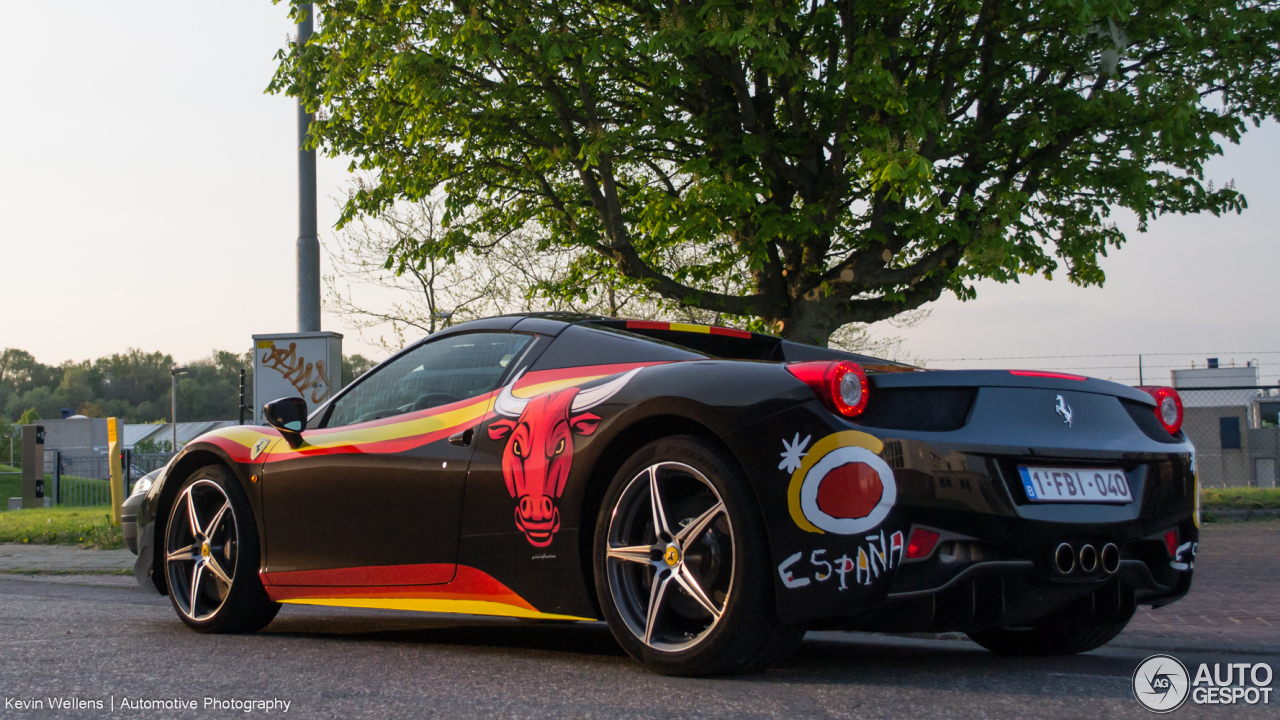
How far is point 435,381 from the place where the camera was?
4.59m

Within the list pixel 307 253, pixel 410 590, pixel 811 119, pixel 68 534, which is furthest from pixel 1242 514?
pixel 68 534

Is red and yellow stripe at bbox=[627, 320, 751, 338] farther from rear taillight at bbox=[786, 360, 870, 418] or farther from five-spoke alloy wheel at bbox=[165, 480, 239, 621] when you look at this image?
five-spoke alloy wheel at bbox=[165, 480, 239, 621]

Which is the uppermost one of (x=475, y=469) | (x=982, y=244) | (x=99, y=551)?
(x=982, y=244)

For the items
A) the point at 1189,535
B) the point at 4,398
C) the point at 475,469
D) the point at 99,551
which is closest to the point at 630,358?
the point at 475,469

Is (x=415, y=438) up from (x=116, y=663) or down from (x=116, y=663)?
up

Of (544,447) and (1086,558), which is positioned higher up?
(544,447)

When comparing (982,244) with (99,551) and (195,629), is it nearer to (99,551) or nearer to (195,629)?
(195,629)

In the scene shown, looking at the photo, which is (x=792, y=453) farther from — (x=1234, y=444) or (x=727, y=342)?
(x=1234, y=444)

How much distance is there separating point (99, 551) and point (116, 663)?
8.42 metres

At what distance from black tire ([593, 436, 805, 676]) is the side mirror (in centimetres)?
191

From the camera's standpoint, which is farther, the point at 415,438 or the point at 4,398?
the point at 4,398

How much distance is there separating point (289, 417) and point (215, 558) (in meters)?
0.79

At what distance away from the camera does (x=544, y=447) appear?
12.8 feet

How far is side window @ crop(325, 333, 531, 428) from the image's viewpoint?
4402 millimetres
